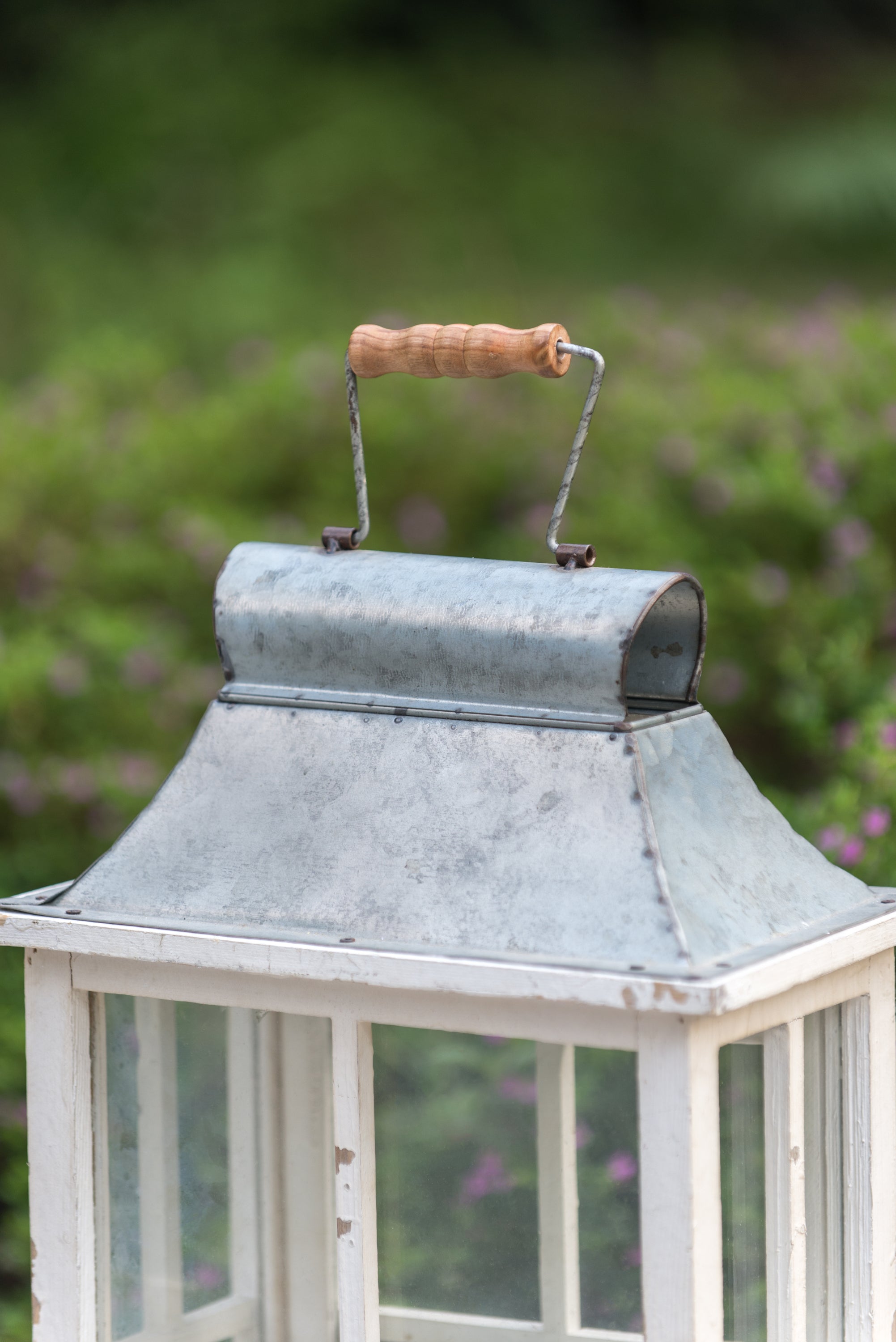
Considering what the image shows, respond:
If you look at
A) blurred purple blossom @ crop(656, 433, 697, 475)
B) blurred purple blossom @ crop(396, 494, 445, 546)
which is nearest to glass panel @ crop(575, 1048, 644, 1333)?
blurred purple blossom @ crop(656, 433, 697, 475)

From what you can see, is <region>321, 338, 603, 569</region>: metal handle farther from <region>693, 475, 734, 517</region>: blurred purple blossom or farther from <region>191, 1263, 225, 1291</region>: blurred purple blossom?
<region>693, 475, 734, 517</region>: blurred purple blossom

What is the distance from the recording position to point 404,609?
111 cm

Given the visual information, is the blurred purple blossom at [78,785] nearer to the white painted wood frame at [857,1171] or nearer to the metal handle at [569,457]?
the metal handle at [569,457]

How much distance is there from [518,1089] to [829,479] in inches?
63.7

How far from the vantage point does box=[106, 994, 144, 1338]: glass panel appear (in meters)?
1.19

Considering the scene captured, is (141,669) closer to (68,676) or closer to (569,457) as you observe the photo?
(68,676)

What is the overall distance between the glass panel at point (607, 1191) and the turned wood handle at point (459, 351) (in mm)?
537

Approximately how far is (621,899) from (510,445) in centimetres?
241

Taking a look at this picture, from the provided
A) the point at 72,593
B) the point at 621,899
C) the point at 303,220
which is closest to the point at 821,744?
the point at 621,899

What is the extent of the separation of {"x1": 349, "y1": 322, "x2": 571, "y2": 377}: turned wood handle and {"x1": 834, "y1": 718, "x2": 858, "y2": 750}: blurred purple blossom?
0.95 metres

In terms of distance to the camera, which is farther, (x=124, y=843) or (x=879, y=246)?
(x=879, y=246)

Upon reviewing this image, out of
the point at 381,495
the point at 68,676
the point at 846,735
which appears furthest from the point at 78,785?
the point at 846,735

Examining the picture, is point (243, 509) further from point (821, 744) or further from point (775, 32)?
point (775, 32)

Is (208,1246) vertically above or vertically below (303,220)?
below
